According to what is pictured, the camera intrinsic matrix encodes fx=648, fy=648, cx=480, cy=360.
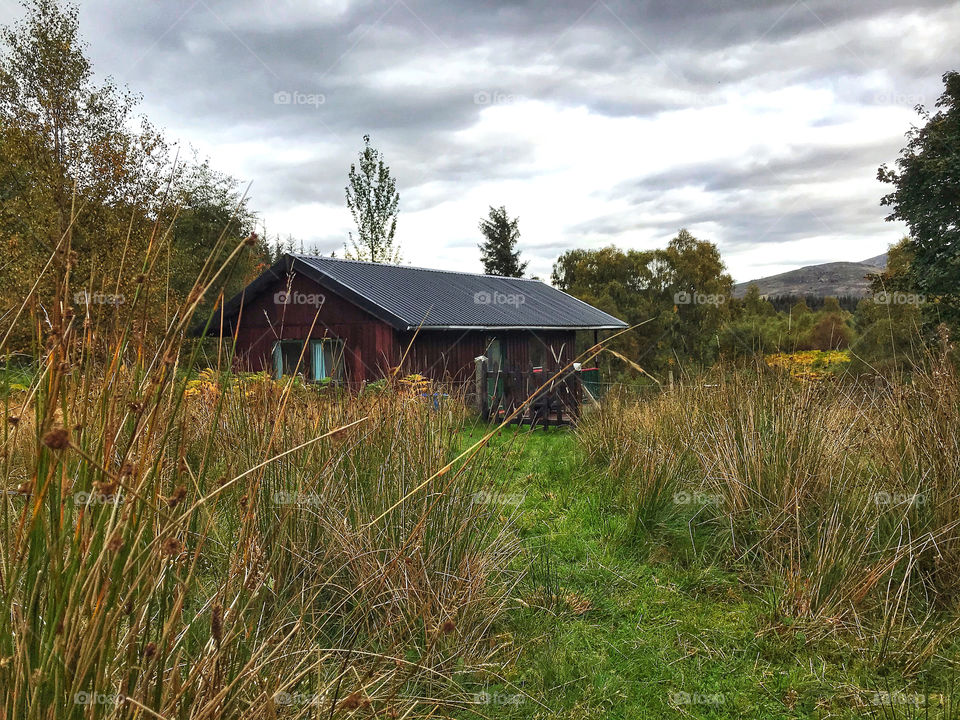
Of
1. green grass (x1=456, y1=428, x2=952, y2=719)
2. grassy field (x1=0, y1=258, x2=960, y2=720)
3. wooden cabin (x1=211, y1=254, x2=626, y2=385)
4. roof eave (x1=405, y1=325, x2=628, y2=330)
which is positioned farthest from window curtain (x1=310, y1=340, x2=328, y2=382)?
green grass (x1=456, y1=428, x2=952, y2=719)

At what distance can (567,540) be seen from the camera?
180 inches

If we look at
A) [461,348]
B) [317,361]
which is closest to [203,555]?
[317,361]

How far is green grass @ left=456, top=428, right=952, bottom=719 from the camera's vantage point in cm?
273

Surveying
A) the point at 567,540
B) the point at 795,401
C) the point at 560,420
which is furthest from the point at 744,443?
the point at 560,420

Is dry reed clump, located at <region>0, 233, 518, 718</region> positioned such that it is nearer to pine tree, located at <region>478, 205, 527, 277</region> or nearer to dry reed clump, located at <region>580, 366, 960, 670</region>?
dry reed clump, located at <region>580, 366, 960, 670</region>

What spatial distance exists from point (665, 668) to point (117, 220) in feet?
56.7

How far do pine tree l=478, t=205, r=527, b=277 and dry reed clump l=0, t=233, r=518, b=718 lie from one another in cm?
3968

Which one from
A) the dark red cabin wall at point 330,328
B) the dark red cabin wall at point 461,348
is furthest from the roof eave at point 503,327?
the dark red cabin wall at point 330,328

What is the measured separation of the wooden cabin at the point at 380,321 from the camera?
14.0m

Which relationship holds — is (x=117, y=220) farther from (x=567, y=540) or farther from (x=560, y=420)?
(x=567, y=540)

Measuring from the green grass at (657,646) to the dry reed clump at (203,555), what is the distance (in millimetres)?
253

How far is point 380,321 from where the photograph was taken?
47.6 ft

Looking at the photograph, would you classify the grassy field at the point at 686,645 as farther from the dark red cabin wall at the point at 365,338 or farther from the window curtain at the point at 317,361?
the window curtain at the point at 317,361

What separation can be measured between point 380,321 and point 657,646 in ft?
39.2
